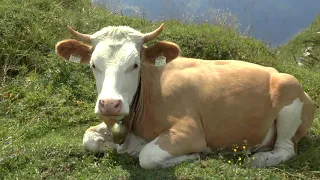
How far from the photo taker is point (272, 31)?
13.3m

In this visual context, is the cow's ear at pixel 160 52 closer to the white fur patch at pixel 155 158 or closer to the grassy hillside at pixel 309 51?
the white fur patch at pixel 155 158

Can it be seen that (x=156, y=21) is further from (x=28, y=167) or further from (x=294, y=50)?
(x=28, y=167)

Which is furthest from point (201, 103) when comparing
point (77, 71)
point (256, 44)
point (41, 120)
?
point (256, 44)

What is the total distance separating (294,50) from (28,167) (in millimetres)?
12418

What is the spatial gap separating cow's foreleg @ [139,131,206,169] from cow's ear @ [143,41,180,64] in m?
0.96

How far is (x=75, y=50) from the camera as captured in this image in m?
5.81

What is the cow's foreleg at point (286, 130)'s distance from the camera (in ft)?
20.1

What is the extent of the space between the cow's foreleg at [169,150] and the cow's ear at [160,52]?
96 cm

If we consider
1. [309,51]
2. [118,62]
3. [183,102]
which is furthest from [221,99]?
[309,51]

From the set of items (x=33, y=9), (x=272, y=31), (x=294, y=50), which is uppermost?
(x=33, y=9)

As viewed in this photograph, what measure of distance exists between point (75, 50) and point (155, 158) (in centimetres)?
174

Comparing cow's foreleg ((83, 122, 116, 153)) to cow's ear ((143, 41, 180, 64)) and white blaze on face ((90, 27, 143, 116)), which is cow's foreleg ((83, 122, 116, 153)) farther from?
cow's ear ((143, 41, 180, 64))

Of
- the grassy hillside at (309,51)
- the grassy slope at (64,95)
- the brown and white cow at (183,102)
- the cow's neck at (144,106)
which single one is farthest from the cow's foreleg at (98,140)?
the grassy hillside at (309,51)

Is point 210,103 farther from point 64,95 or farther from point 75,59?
point 64,95
